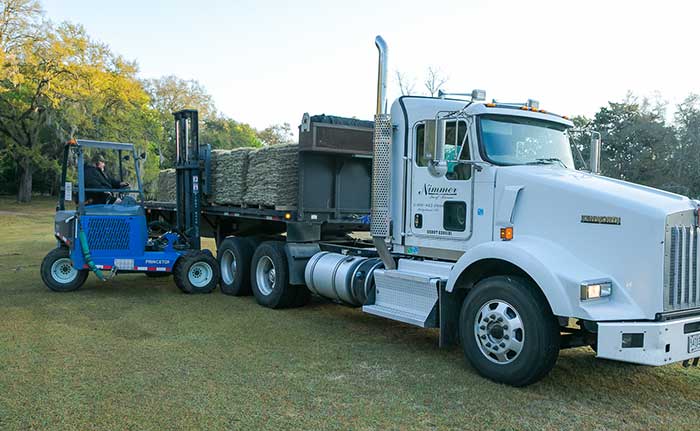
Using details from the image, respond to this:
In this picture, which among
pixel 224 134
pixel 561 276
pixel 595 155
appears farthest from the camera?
pixel 224 134

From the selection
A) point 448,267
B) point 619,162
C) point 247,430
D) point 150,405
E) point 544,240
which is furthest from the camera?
point 619,162

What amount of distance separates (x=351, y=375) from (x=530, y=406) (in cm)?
173

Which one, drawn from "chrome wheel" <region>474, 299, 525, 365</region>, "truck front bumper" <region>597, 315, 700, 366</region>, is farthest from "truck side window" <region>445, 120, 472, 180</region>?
"truck front bumper" <region>597, 315, 700, 366</region>

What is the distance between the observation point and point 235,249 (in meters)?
10.5

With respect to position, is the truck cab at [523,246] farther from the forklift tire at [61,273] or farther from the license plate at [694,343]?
the forklift tire at [61,273]

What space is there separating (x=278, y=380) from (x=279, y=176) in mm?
3971

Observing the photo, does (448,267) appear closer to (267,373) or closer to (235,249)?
(267,373)

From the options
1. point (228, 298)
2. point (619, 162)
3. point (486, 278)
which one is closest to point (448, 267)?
point (486, 278)

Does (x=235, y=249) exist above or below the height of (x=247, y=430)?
above

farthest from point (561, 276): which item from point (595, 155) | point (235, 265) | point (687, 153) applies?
point (687, 153)

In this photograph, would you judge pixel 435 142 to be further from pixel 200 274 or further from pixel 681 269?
pixel 200 274

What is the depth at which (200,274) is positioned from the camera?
10680 mm

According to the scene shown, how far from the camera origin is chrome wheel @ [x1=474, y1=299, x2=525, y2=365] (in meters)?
5.52

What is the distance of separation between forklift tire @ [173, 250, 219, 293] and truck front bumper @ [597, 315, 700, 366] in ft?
23.9
